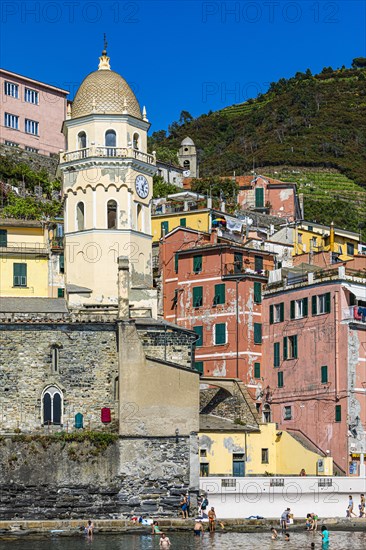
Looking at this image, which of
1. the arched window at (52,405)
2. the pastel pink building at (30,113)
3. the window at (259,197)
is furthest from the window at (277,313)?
the pastel pink building at (30,113)

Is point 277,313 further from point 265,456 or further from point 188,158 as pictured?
point 188,158

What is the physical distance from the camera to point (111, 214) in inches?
2963

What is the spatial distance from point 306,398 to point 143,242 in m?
13.2

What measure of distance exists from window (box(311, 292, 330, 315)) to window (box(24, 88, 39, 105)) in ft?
175

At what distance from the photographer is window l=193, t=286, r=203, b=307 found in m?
84.5

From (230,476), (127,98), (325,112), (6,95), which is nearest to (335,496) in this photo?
(230,476)

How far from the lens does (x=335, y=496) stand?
69.1m

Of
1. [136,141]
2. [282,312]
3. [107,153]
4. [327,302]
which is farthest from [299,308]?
[107,153]

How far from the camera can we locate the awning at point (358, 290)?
76938mm

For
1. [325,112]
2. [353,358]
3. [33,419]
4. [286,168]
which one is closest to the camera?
[33,419]

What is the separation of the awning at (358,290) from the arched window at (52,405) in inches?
747

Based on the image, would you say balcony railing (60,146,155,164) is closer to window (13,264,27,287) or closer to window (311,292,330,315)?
window (13,264,27,287)

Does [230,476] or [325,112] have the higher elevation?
[325,112]

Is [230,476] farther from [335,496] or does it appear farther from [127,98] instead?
[127,98]
